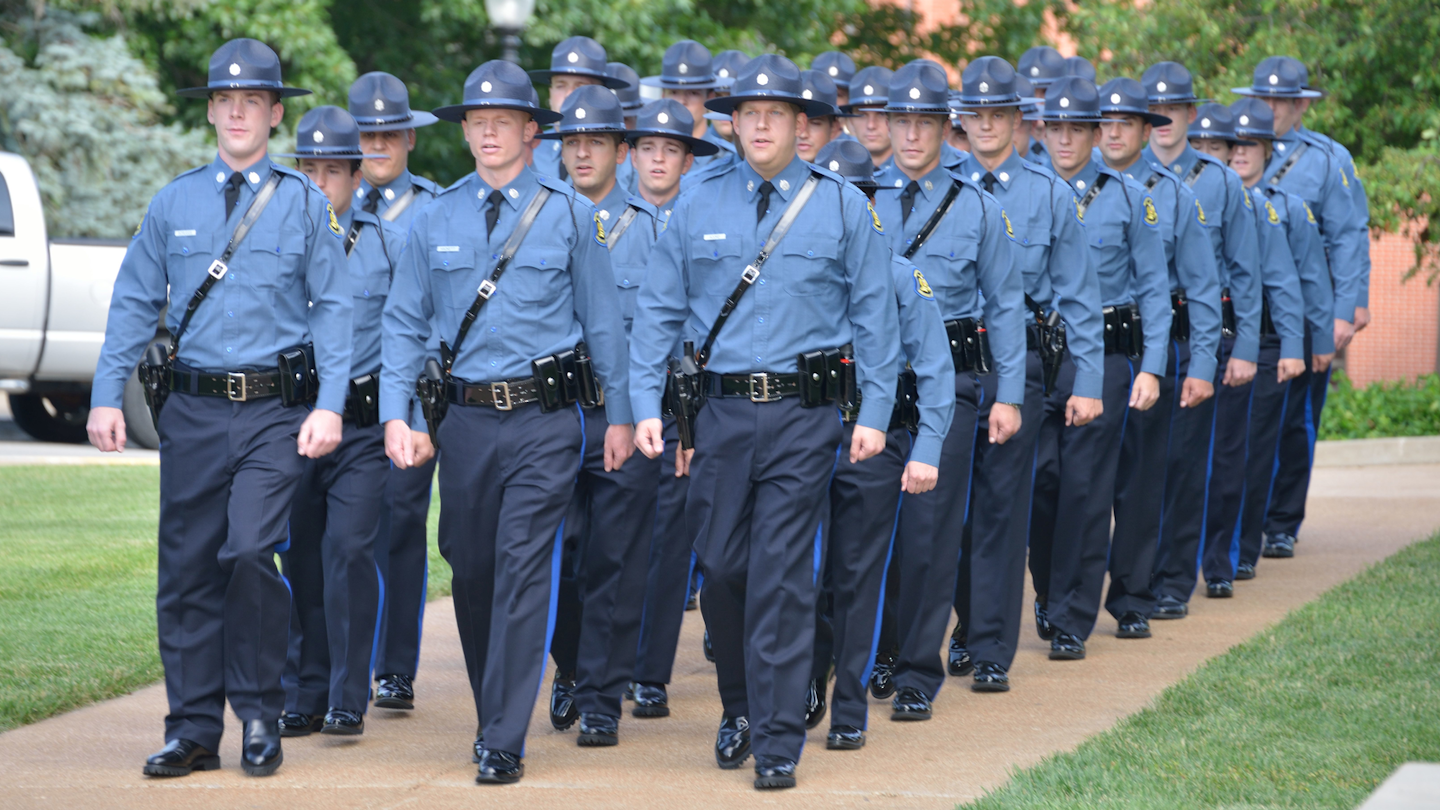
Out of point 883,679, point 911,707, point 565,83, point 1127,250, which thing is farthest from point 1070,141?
point 911,707

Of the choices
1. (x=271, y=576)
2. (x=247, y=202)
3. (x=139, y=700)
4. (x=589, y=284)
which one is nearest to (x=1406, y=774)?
(x=589, y=284)

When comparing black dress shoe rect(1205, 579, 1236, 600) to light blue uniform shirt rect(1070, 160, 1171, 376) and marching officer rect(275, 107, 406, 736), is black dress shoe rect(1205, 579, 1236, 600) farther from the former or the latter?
marching officer rect(275, 107, 406, 736)

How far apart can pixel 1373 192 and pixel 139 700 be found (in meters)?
11.3

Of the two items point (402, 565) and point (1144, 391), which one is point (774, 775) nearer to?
point (402, 565)

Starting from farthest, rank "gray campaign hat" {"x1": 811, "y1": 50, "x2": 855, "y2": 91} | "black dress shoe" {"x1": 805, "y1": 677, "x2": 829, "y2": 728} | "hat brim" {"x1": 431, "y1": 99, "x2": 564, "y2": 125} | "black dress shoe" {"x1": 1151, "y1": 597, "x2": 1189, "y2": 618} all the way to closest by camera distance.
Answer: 1. "gray campaign hat" {"x1": 811, "y1": 50, "x2": 855, "y2": 91}
2. "black dress shoe" {"x1": 1151, "y1": 597, "x2": 1189, "y2": 618}
3. "black dress shoe" {"x1": 805, "y1": 677, "x2": 829, "y2": 728}
4. "hat brim" {"x1": 431, "y1": 99, "x2": 564, "y2": 125}

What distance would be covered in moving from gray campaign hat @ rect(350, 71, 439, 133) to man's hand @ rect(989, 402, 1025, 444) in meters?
2.66

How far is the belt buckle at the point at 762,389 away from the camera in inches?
233

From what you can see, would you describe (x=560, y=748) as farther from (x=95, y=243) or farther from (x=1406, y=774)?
(x=95, y=243)

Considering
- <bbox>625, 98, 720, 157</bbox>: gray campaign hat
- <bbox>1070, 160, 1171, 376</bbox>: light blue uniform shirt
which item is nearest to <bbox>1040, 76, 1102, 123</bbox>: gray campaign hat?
<bbox>1070, 160, 1171, 376</bbox>: light blue uniform shirt

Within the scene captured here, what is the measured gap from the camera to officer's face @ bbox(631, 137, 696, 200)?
7.94 meters

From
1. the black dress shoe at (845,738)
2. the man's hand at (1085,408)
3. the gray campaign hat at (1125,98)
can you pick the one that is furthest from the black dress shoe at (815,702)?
the gray campaign hat at (1125,98)

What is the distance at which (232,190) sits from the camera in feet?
20.3

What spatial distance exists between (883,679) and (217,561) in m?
2.72

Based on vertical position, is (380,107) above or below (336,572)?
above
